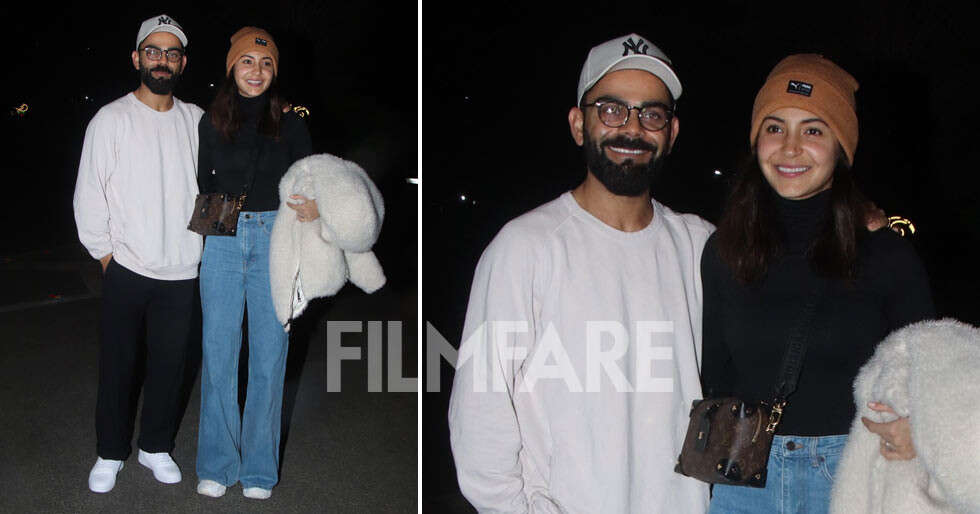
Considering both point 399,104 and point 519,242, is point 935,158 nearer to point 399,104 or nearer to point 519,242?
point 399,104

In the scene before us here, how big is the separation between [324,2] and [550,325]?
833 cm

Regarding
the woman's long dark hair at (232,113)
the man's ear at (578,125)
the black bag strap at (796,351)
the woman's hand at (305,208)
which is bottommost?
the black bag strap at (796,351)

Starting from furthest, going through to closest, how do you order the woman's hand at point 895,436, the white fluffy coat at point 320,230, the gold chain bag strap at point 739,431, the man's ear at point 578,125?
the white fluffy coat at point 320,230, the man's ear at point 578,125, the gold chain bag strap at point 739,431, the woman's hand at point 895,436

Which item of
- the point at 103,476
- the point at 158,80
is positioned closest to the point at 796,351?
the point at 158,80

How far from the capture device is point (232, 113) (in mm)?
3488

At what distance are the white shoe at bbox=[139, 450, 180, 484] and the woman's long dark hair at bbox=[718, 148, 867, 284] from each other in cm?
303

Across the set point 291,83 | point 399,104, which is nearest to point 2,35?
point 399,104

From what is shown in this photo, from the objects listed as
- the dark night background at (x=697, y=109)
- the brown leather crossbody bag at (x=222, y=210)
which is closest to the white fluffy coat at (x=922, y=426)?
the brown leather crossbody bag at (x=222, y=210)

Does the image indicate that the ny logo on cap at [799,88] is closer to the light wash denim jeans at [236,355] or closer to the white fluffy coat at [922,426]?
the white fluffy coat at [922,426]

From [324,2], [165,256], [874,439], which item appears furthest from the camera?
[324,2]

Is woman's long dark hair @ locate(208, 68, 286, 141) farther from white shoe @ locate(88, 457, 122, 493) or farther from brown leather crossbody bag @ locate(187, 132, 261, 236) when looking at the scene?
white shoe @ locate(88, 457, 122, 493)

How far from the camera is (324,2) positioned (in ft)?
30.5

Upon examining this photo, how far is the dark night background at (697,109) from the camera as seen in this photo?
8.34m

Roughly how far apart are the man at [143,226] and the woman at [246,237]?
0.17 m
